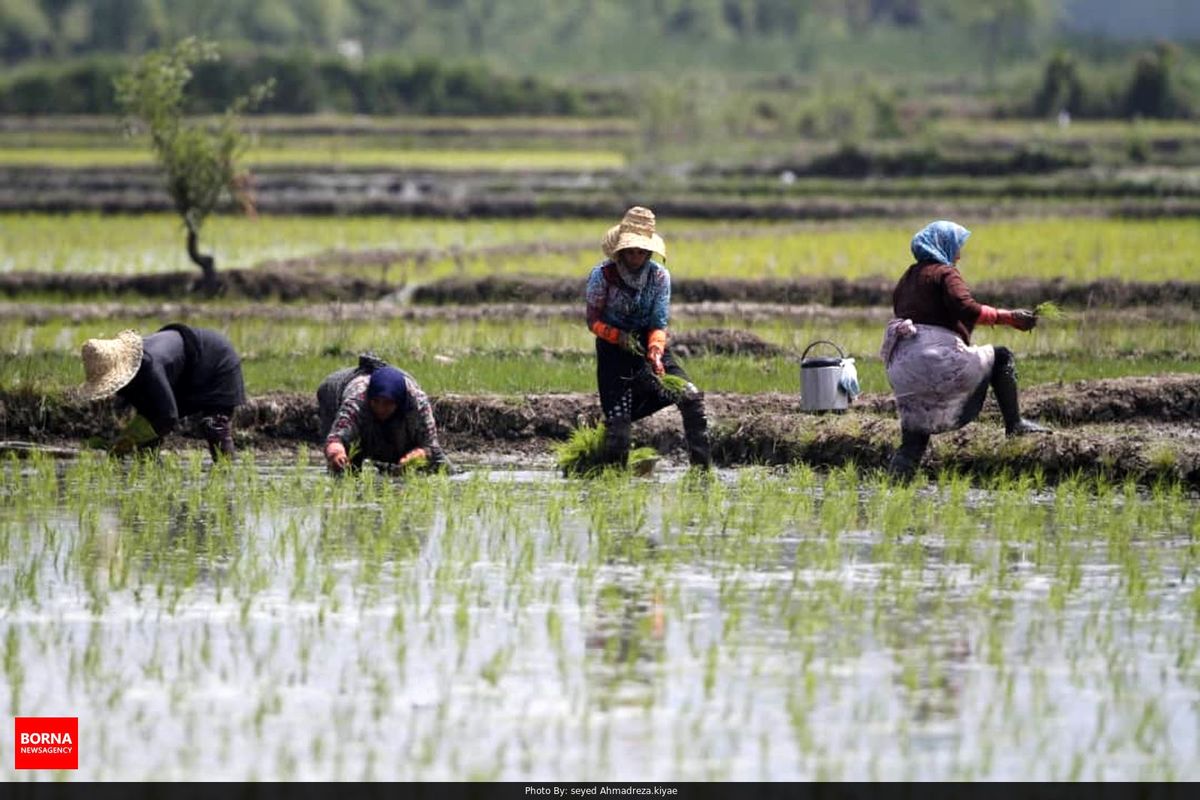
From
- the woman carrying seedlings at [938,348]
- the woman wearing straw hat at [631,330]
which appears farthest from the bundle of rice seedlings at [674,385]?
the woman carrying seedlings at [938,348]

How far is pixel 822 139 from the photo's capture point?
45.1m

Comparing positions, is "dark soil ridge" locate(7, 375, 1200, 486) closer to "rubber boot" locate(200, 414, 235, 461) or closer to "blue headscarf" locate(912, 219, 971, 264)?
"blue headscarf" locate(912, 219, 971, 264)

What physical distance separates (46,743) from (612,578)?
2428 millimetres

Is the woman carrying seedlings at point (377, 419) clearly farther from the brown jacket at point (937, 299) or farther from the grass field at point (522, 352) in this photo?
the brown jacket at point (937, 299)

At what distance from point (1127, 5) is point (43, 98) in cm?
7545

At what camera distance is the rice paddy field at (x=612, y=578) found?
17.3ft

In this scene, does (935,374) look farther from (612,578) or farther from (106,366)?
(106,366)

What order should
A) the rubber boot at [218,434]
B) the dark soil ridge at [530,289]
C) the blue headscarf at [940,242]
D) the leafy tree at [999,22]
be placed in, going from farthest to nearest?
the leafy tree at [999,22] → the dark soil ridge at [530,289] → the rubber boot at [218,434] → the blue headscarf at [940,242]

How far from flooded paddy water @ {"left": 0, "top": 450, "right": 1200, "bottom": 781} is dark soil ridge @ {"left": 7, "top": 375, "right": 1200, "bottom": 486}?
0.82 ft

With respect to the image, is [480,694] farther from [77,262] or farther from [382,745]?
[77,262]

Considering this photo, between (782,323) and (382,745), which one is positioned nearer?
(382,745)

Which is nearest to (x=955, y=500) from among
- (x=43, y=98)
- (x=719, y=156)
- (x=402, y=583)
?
(x=402, y=583)

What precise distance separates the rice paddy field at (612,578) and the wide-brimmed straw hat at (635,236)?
1.03 metres

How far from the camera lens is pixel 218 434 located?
9.57m
